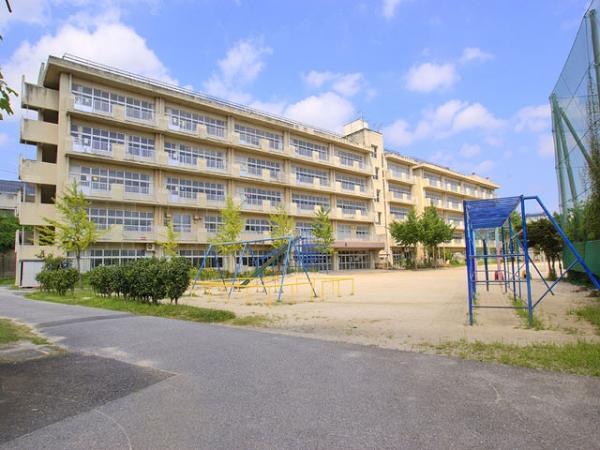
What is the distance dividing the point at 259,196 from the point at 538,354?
33.0 metres

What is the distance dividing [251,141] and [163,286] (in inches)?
1050

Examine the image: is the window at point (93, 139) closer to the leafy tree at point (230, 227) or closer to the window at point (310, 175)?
the leafy tree at point (230, 227)

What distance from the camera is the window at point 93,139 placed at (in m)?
26.9

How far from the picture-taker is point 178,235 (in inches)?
1180

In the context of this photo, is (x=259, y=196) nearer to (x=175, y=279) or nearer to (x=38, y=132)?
(x=38, y=132)

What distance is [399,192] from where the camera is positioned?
173 ft

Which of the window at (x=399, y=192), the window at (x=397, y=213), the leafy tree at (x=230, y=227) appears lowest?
the leafy tree at (x=230, y=227)

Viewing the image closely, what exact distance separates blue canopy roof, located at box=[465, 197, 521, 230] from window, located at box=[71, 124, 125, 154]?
25381 millimetres

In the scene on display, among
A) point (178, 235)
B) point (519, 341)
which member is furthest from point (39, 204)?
point (519, 341)

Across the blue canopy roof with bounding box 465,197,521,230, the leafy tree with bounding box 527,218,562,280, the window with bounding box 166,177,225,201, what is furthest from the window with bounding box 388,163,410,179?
the blue canopy roof with bounding box 465,197,521,230

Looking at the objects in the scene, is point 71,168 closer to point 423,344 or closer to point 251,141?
point 251,141

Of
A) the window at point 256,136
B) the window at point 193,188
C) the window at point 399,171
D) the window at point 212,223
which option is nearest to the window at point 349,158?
the window at point 399,171

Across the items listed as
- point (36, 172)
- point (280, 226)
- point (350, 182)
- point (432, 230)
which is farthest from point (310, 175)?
point (36, 172)

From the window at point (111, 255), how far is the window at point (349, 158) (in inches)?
969
